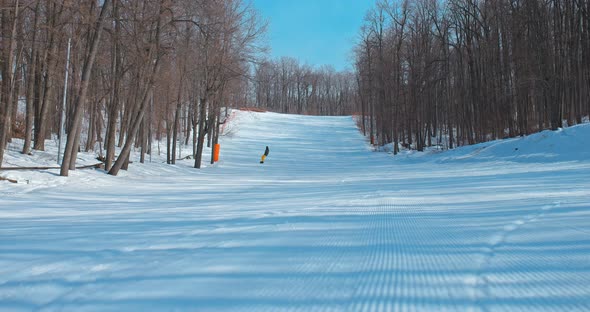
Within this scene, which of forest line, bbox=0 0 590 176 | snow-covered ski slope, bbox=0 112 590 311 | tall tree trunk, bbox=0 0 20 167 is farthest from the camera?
forest line, bbox=0 0 590 176

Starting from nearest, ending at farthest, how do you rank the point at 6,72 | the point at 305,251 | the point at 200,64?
the point at 305,251
the point at 6,72
the point at 200,64

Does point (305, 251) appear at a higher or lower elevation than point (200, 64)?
lower

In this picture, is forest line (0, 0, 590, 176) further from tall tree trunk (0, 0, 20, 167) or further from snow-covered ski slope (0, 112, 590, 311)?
snow-covered ski slope (0, 112, 590, 311)

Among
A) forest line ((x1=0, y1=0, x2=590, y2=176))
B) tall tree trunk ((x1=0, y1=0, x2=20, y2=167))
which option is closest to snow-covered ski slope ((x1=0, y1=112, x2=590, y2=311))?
tall tree trunk ((x1=0, y1=0, x2=20, y2=167))

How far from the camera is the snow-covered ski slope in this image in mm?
3094

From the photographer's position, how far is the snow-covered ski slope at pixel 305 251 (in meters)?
3.09

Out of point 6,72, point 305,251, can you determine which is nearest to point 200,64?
point 6,72

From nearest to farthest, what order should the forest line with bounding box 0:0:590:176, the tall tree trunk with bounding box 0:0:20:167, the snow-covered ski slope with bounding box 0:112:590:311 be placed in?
the snow-covered ski slope with bounding box 0:112:590:311, the tall tree trunk with bounding box 0:0:20:167, the forest line with bounding box 0:0:590:176

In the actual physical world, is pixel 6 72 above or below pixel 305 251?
above

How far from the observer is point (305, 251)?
4465mm

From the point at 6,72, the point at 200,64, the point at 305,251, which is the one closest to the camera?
the point at 305,251

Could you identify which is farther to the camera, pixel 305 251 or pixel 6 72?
pixel 6 72

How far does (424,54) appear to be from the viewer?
33.5m

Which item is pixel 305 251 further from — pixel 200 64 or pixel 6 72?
pixel 200 64
